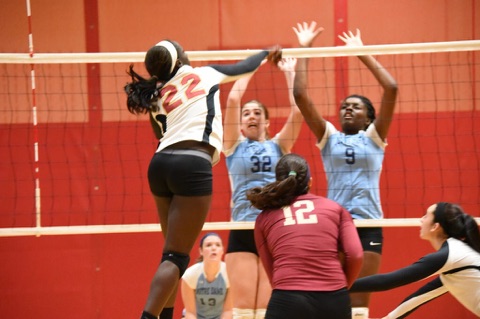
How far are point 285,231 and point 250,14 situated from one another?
3955 millimetres

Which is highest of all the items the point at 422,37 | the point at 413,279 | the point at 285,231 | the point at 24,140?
the point at 422,37

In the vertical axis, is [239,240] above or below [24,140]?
below

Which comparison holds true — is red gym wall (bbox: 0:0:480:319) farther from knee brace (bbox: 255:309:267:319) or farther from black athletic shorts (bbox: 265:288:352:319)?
black athletic shorts (bbox: 265:288:352:319)

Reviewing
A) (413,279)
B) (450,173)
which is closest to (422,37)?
(450,173)

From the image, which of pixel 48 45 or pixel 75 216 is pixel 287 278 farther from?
pixel 48 45

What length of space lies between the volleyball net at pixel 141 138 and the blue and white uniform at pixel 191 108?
3.21 m

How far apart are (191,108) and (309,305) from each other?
1164mm

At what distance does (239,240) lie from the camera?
5.60m

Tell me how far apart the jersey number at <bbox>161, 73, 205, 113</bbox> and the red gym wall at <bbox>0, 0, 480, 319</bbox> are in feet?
11.0

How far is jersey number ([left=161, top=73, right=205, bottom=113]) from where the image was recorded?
3.87m

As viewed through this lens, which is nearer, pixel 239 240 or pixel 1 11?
pixel 239 240

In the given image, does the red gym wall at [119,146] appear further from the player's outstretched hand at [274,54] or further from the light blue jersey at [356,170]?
the player's outstretched hand at [274,54]

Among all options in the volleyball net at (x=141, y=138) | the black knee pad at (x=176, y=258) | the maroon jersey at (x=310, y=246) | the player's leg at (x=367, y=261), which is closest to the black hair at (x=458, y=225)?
the player's leg at (x=367, y=261)

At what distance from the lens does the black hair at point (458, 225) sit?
459 cm
